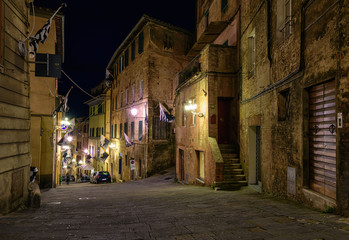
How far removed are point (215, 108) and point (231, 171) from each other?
10.3ft

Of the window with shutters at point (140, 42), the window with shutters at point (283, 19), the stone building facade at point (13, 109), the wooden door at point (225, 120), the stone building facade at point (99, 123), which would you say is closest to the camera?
the stone building facade at point (13, 109)

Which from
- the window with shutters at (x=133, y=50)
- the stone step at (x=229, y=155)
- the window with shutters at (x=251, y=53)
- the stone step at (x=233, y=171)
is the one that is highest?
the window with shutters at (x=133, y=50)

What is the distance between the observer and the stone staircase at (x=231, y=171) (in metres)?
11.3

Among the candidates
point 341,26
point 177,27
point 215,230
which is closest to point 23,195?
point 215,230

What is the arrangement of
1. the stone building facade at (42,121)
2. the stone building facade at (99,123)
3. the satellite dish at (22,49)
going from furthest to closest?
the stone building facade at (99,123) → the stone building facade at (42,121) → the satellite dish at (22,49)

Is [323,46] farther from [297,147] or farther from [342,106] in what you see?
[297,147]

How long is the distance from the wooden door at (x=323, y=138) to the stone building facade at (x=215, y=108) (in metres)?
5.15

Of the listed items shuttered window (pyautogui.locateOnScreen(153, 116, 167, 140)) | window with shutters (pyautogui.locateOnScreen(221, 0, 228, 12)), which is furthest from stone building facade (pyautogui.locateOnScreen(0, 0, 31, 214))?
shuttered window (pyautogui.locateOnScreen(153, 116, 167, 140))

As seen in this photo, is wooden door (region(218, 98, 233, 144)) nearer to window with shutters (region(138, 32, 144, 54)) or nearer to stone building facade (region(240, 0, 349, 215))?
stone building facade (region(240, 0, 349, 215))

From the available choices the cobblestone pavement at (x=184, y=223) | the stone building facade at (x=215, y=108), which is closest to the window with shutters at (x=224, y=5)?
the stone building facade at (x=215, y=108)

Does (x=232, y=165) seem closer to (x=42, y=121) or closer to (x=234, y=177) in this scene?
(x=234, y=177)

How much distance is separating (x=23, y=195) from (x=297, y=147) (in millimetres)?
8169

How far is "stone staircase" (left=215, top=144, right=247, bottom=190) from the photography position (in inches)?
445

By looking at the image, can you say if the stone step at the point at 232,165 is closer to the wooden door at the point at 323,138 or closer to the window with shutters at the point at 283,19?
the wooden door at the point at 323,138
